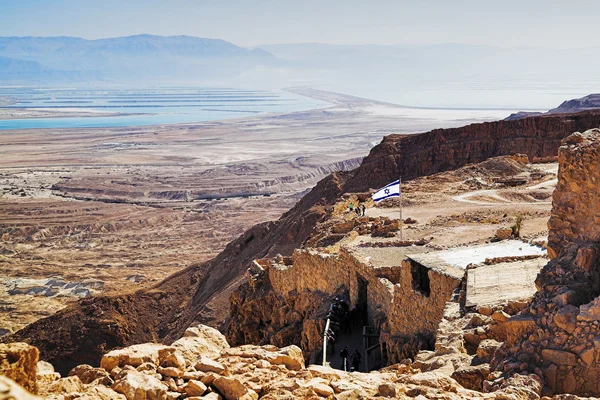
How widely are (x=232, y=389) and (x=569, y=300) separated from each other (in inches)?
143

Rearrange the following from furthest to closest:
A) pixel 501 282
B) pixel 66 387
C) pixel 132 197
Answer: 1. pixel 132 197
2. pixel 501 282
3. pixel 66 387

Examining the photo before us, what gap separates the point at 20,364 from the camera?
529cm

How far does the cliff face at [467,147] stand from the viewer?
46500mm

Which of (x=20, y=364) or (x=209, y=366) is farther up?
(x=20, y=364)

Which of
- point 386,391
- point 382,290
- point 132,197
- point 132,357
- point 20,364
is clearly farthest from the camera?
point 132,197

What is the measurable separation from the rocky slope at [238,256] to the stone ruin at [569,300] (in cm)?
2066

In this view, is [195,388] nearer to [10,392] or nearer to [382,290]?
[10,392]

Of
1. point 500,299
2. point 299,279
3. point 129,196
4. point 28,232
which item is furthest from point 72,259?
point 500,299

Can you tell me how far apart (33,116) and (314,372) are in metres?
199

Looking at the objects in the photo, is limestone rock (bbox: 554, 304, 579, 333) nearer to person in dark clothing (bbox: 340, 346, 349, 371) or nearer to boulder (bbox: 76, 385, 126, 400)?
boulder (bbox: 76, 385, 126, 400)

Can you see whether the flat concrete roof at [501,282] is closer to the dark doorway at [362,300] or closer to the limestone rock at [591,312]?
the limestone rock at [591,312]

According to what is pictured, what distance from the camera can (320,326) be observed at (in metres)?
16.0

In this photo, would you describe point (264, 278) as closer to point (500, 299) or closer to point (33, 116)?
point (500, 299)

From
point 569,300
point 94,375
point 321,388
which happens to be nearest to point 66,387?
point 94,375
